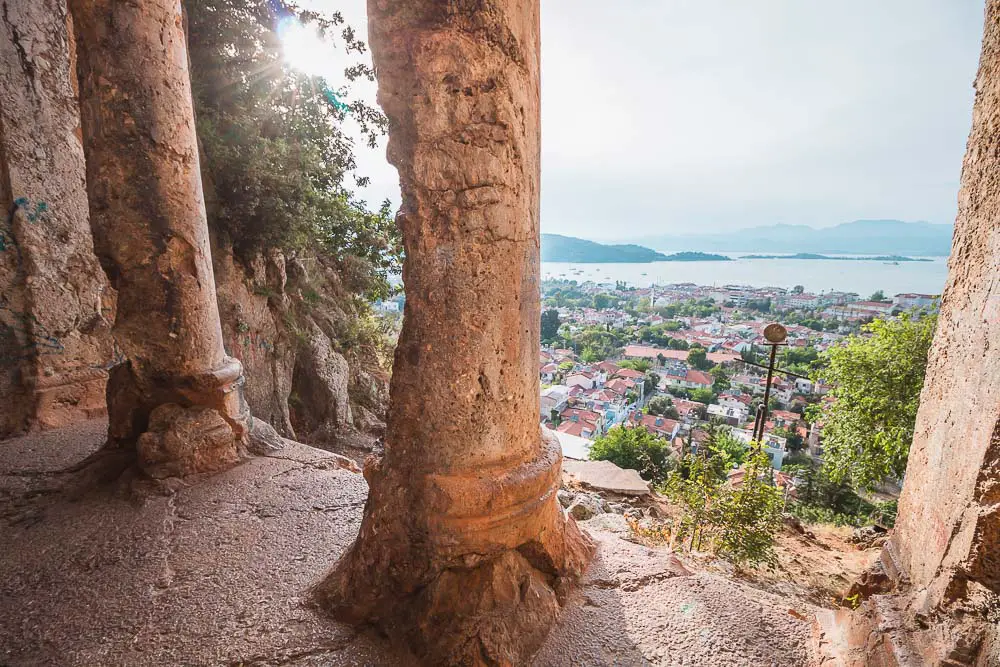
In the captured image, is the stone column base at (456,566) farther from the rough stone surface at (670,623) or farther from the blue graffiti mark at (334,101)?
the blue graffiti mark at (334,101)

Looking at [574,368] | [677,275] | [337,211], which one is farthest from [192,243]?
[677,275]

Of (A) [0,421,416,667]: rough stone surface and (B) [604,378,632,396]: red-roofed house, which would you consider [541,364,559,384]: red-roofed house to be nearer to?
(B) [604,378,632,396]: red-roofed house

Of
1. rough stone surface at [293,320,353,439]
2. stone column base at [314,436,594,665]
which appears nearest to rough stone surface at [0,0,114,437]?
rough stone surface at [293,320,353,439]

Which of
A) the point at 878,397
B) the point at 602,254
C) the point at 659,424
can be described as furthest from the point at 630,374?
the point at 602,254

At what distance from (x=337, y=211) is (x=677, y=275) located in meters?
54.7

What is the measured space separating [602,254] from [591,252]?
2857 millimetres

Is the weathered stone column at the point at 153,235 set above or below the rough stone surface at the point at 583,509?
above

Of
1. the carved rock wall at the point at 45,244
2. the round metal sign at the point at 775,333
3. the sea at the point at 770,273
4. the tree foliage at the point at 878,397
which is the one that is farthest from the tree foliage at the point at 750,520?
the sea at the point at 770,273

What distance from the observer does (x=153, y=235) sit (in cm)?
324

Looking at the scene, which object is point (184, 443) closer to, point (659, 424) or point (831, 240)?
point (659, 424)

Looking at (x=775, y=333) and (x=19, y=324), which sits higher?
(x=19, y=324)

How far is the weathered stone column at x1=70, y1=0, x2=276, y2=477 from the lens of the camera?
308cm

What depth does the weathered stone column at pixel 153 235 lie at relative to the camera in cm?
308

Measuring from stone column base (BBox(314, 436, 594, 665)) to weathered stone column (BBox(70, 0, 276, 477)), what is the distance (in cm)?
207
